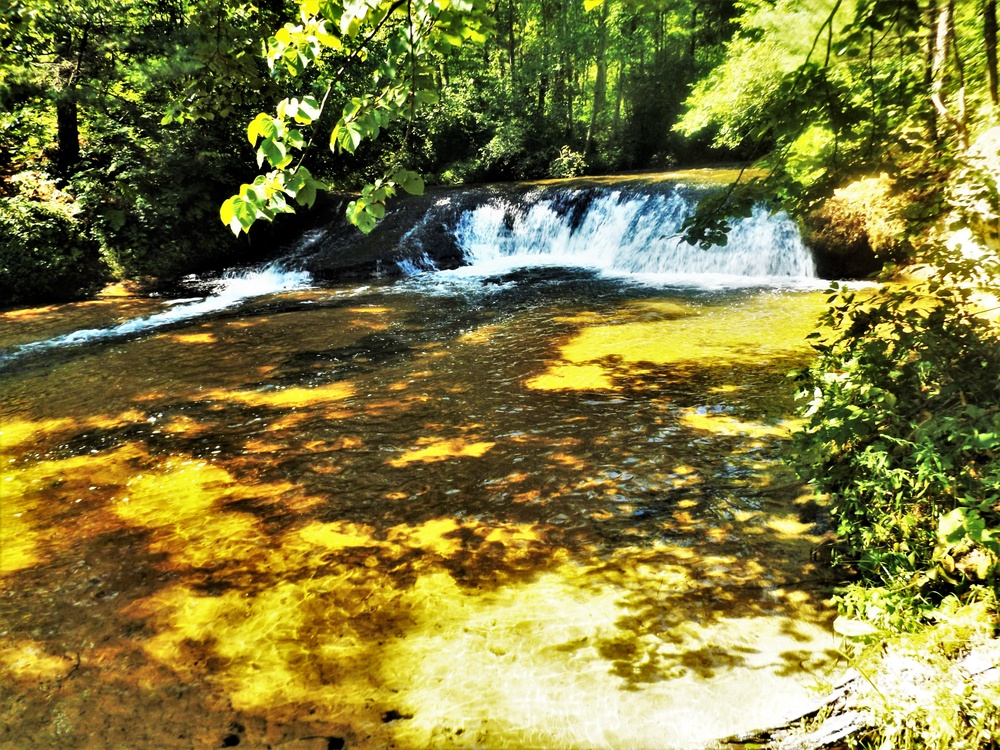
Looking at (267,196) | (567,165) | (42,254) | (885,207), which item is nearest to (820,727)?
(267,196)

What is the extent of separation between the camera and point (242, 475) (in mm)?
5094

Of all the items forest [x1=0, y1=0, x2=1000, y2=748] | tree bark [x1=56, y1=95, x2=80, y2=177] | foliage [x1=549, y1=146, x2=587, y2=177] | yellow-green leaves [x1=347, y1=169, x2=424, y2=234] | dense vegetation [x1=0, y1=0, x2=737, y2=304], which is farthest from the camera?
foliage [x1=549, y1=146, x2=587, y2=177]

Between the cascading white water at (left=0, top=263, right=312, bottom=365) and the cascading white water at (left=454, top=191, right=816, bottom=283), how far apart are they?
475 cm

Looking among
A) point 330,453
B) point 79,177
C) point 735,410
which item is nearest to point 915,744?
point 735,410

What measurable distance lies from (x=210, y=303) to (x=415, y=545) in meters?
10.6

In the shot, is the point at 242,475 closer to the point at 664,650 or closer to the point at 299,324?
the point at 664,650

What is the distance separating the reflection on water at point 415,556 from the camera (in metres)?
2.75

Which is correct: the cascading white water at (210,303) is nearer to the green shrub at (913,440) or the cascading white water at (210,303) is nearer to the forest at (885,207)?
the forest at (885,207)

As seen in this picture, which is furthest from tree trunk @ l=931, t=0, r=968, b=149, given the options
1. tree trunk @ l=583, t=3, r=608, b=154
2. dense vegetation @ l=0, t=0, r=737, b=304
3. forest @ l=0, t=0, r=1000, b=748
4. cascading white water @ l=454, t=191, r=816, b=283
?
tree trunk @ l=583, t=3, r=608, b=154

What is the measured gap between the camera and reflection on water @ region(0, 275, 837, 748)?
275 cm

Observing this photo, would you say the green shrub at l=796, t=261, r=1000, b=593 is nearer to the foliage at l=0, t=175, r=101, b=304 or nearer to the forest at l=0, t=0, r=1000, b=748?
the forest at l=0, t=0, r=1000, b=748

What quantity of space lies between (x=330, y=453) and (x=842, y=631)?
163 inches

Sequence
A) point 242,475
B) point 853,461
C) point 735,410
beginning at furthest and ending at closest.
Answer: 1. point 735,410
2. point 242,475
3. point 853,461

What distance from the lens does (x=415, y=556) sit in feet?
12.7
